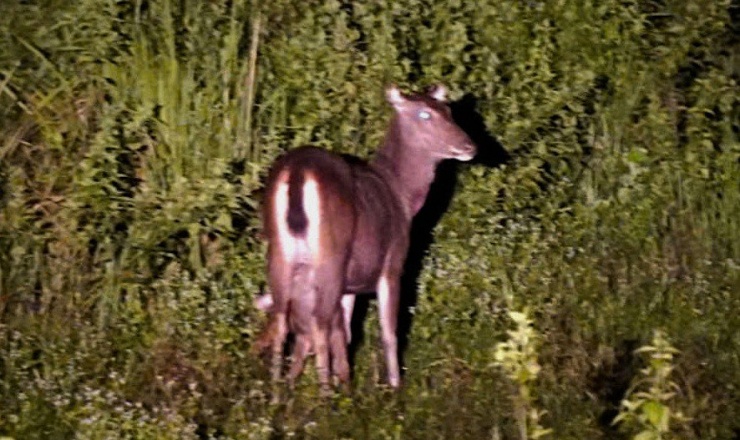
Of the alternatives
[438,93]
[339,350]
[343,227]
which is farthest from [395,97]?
[339,350]

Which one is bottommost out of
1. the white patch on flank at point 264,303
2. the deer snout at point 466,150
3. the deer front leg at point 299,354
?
the deer front leg at point 299,354

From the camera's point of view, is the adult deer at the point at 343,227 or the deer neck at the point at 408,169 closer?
the adult deer at the point at 343,227

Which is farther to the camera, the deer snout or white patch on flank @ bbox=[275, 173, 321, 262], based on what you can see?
the deer snout

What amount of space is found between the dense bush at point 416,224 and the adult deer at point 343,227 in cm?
25

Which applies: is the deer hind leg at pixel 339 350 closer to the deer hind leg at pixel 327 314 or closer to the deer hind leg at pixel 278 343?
the deer hind leg at pixel 327 314

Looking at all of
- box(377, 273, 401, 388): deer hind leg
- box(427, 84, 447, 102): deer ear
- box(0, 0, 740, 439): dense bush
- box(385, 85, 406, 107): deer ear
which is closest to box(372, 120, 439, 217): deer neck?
box(385, 85, 406, 107): deer ear

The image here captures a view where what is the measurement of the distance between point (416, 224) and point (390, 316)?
1.40 meters

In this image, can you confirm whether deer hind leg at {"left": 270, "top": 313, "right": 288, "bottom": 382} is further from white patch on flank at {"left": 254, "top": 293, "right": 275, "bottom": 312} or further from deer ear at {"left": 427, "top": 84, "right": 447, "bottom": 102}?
deer ear at {"left": 427, "top": 84, "right": 447, "bottom": 102}

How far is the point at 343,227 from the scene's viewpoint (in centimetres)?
793

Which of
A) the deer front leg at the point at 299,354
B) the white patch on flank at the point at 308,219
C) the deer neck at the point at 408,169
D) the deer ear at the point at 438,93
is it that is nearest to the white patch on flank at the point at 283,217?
the white patch on flank at the point at 308,219

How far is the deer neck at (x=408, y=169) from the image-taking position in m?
8.60

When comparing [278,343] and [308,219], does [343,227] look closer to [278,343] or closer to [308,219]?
[308,219]

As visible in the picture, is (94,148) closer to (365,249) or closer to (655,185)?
(365,249)

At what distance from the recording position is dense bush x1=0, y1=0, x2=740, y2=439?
7918 mm
